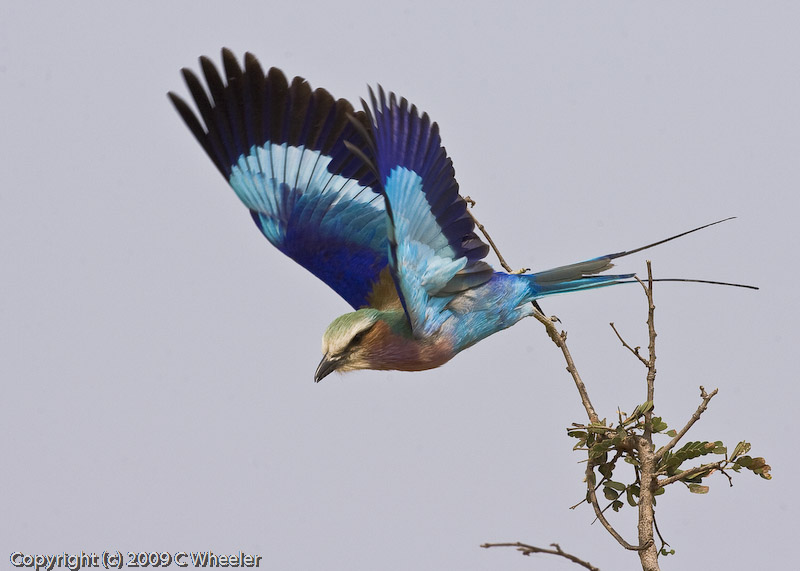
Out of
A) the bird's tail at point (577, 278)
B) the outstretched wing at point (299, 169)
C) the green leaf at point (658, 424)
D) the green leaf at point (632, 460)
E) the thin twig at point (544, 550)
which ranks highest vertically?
the outstretched wing at point (299, 169)

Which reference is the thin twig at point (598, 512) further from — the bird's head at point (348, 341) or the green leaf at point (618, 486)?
the bird's head at point (348, 341)

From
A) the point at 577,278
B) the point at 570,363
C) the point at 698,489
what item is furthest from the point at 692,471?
the point at 577,278

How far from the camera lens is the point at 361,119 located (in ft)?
10.9

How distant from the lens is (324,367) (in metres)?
3.02

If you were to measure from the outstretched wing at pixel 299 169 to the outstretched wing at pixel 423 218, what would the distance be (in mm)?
337

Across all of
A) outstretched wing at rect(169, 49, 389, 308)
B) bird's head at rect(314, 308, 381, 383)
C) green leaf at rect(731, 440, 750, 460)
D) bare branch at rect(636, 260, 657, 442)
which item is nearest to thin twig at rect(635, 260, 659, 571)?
bare branch at rect(636, 260, 657, 442)

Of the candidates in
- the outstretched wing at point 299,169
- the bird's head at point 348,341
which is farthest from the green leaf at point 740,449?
the outstretched wing at point 299,169

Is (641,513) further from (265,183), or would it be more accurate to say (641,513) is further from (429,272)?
(265,183)

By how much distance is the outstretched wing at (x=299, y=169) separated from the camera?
3.39m

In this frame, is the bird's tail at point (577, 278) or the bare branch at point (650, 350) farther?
the bird's tail at point (577, 278)

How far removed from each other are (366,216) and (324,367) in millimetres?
676

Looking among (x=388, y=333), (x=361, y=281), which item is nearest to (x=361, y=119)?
(x=361, y=281)

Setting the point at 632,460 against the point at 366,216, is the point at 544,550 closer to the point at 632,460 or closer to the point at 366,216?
the point at 632,460

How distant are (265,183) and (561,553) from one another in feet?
5.69
